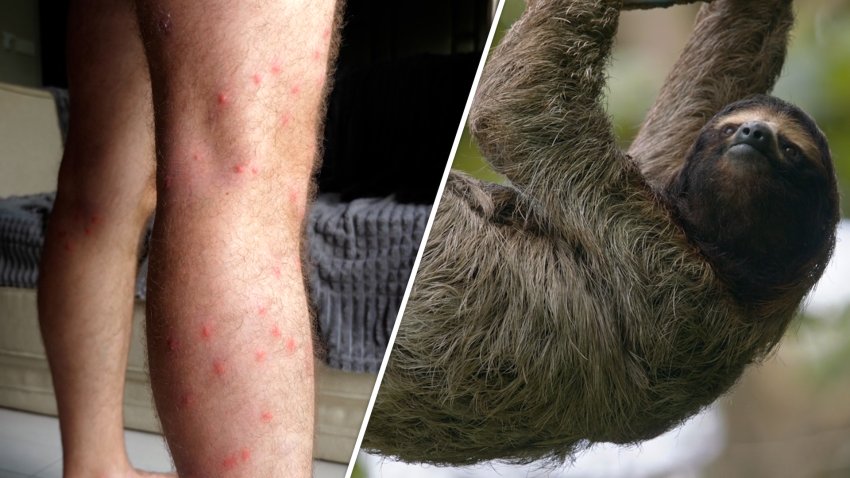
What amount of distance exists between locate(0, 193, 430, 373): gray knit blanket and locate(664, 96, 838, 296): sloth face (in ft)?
1.89

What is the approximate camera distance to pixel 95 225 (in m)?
0.90

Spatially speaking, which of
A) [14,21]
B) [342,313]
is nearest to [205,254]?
[342,313]

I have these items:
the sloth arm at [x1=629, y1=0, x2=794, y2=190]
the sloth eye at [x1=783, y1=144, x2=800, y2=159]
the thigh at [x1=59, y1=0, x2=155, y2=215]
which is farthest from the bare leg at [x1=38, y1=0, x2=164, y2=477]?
the sloth eye at [x1=783, y1=144, x2=800, y2=159]

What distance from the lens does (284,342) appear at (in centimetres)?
47

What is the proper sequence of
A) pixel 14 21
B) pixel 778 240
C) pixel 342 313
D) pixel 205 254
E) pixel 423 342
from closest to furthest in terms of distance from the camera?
pixel 205 254 → pixel 778 240 → pixel 423 342 → pixel 342 313 → pixel 14 21

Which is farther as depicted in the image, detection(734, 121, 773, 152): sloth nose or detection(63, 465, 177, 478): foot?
detection(63, 465, 177, 478): foot

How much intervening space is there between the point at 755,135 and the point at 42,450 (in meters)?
1.21

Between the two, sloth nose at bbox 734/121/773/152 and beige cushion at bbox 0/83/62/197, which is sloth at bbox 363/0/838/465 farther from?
beige cushion at bbox 0/83/62/197

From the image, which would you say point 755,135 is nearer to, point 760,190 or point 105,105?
point 760,190

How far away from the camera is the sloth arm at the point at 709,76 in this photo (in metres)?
0.77

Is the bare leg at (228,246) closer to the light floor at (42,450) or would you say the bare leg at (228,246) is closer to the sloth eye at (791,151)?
the sloth eye at (791,151)

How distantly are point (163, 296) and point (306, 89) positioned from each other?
159 mm

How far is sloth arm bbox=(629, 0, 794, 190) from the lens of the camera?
30.5 inches

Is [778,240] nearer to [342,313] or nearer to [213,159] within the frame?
[213,159]
